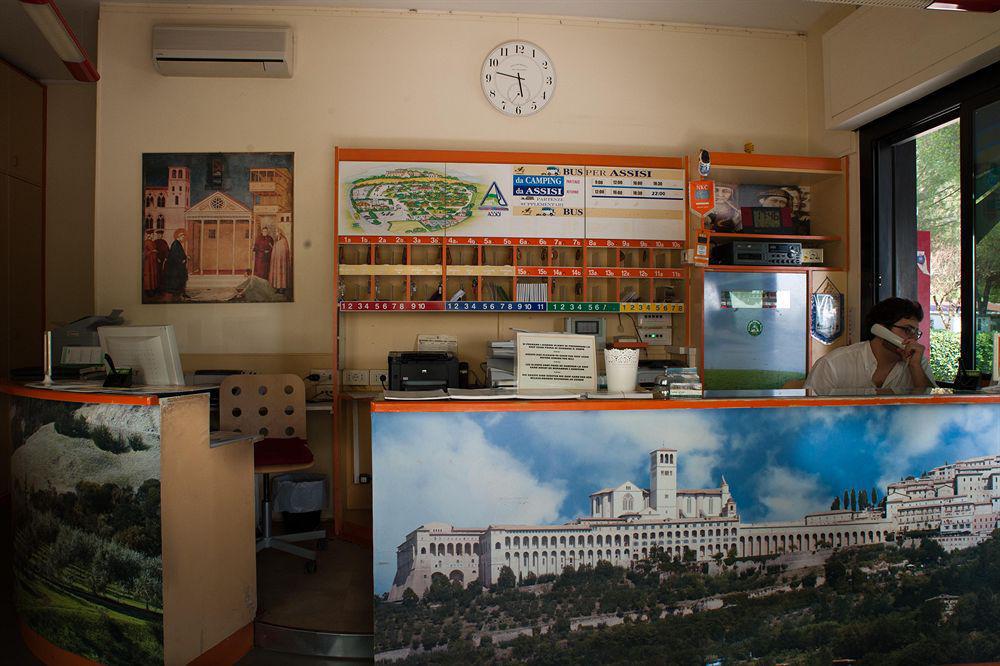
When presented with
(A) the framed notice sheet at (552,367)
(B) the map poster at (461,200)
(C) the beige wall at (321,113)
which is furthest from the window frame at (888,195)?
(A) the framed notice sheet at (552,367)

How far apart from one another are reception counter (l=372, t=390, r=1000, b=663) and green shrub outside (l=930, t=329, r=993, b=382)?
1.32 meters

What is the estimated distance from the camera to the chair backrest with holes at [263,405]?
3916mm

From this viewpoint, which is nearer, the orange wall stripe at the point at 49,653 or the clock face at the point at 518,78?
the orange wall stripe at the point at 49,653

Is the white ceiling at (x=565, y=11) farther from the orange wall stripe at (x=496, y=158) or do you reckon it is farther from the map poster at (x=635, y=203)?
the map poster at (x=635, y=203)

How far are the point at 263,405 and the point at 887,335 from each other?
3.52 m

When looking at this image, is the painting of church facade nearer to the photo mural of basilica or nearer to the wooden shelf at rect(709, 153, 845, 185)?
the photo mural of basilica

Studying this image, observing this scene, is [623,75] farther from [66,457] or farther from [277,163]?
[66,457]

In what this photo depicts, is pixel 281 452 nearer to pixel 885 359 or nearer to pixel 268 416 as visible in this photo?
pixel 268 416

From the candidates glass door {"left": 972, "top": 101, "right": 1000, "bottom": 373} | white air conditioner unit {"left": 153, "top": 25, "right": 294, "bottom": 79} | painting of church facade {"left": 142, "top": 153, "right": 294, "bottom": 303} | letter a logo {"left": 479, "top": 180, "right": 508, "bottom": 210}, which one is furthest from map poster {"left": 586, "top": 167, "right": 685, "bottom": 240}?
white air conditioner unit {"left": 153, "top": 25, "right": 294, "bottom": 79}

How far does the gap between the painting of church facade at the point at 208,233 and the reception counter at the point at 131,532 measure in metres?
1.92

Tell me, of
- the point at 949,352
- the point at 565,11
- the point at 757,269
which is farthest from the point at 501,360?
the point at 949,352

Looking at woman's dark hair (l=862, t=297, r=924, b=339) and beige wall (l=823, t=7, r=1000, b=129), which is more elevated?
beige wall (l=823, t=7, r=1000, b=129)

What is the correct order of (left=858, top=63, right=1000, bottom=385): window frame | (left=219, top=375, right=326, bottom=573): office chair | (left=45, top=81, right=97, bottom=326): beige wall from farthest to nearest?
1. (left=45, top=81, right=97, bottom=326): beige wall
2. (left=858, top=63, right=1000, bottom=385): window frame
3. (left=219, top=375, right=326, bottom=573): office chair

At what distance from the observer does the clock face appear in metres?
4.87
